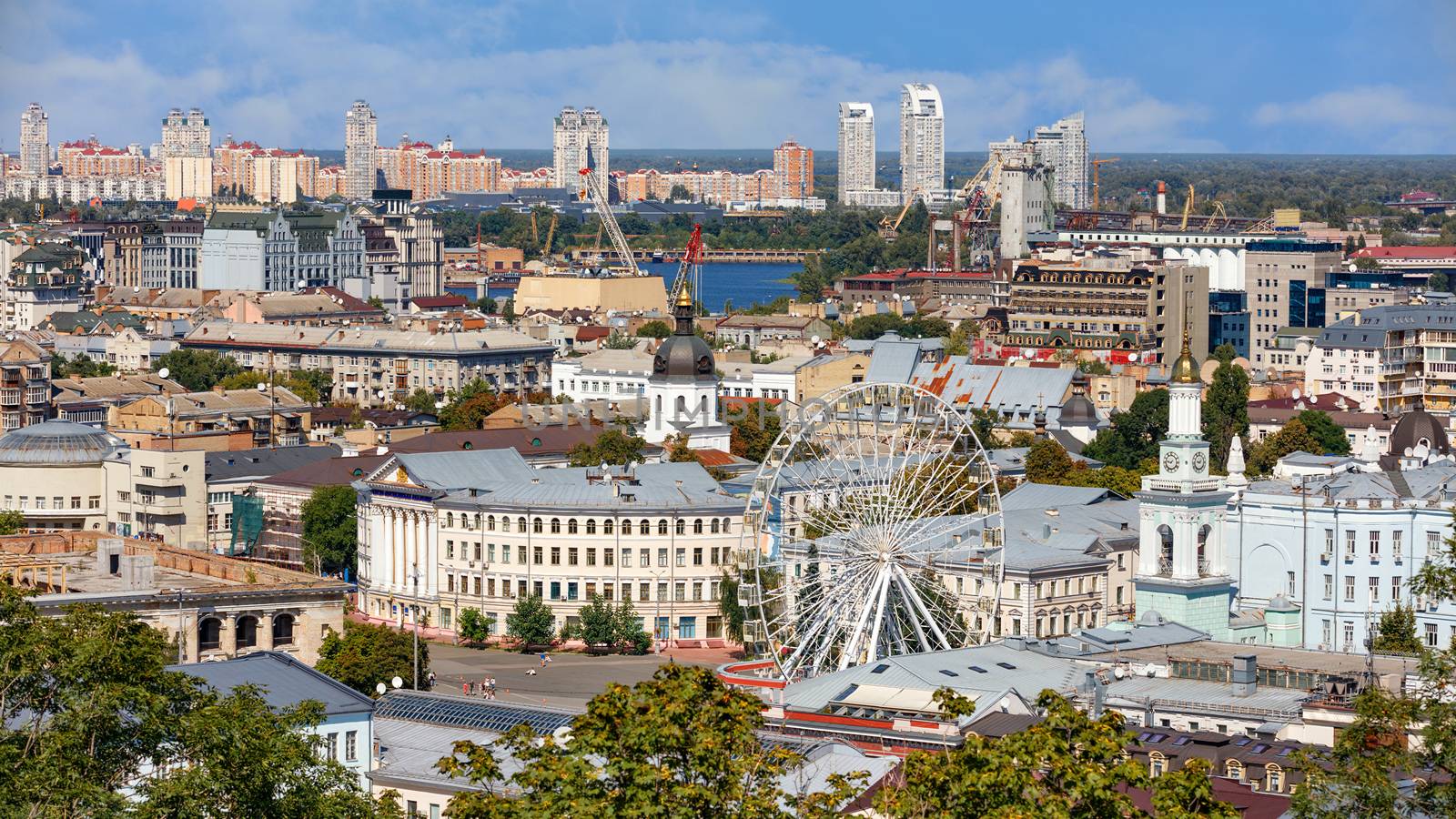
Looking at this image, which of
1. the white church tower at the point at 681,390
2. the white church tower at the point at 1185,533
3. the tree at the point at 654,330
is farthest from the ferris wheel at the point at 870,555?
the tree at the point at 654,330

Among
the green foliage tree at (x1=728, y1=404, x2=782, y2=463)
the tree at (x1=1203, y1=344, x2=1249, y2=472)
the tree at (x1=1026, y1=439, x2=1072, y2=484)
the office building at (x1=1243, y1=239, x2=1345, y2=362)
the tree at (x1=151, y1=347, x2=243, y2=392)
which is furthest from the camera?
the office building at (x1=1243, y1=239, x2=1345, y2=362)

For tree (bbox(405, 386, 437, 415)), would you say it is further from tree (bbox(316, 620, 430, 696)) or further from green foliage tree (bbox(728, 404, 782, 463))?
tree (bbox(316, 620, 430, 696))

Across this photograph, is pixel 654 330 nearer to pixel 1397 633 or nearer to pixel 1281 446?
pixel 1281 446

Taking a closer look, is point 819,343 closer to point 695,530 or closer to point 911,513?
point 695,530

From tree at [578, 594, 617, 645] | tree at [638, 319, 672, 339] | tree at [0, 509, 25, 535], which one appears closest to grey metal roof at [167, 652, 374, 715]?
tree at [578, 594, 617, 645]

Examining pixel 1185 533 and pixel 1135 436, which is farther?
pixel 1135 436

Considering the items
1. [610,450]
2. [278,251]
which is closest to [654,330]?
[278,251]
